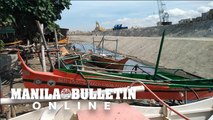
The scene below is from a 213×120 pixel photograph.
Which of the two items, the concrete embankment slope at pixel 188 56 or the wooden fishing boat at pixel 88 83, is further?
the concrete embankment slope at pixel 188 56

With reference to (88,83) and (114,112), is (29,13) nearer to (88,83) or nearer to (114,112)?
(88,83)

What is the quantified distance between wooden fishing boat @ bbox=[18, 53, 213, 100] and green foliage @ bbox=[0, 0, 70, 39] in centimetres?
460

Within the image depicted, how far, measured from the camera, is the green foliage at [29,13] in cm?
1450

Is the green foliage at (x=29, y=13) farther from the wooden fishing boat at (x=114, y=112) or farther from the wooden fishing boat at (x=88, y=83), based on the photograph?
the wooden fishing boat at (x=114, y=112)

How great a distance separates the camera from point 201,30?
4862cm

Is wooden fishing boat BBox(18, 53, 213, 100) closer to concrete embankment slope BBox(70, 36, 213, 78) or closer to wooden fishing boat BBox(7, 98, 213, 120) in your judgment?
wooden fishing boat BBox(7, 98, 213, 120)

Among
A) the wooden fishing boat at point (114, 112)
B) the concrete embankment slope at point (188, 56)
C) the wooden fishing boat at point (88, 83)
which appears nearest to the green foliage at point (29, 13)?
the wooden fishing boat at point (88, 83)

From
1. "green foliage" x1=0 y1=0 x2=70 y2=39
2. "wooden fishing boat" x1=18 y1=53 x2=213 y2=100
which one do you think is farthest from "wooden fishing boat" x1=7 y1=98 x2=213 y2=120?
"green foliage" x1=0 y1=0 x2=70 y2=39

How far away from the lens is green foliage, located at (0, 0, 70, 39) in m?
14.5

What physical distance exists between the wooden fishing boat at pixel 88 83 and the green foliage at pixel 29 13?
181 inches

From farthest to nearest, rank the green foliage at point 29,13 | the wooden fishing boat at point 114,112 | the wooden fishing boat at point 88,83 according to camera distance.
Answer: the green foliage at point 29,13 < the wooden fishing boat at point 88,83 < the wooden fishing boat at point 114,112

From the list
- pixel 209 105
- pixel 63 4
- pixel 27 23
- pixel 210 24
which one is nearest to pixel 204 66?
pixel 63 4

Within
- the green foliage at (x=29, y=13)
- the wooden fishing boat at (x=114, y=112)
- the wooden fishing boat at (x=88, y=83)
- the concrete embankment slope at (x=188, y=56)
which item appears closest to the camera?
the wooden fishing boat at (x=114, y=112)

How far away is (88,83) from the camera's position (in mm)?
11070
